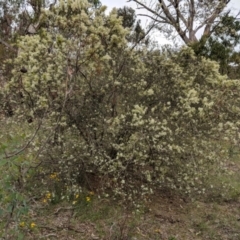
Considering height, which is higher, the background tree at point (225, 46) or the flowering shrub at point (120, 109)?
the background tree at point (225, 46)

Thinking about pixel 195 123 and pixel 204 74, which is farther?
pixel 204 74

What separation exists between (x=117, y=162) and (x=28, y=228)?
103 cm

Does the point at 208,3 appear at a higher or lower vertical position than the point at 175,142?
higher

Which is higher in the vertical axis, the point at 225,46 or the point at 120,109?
the point at 225,46

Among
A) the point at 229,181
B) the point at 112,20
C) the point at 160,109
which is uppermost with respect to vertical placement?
the point at 112,20

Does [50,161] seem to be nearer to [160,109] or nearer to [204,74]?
[160,109]

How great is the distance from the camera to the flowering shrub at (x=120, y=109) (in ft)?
12.3

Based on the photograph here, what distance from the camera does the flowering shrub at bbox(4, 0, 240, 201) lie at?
3760mm

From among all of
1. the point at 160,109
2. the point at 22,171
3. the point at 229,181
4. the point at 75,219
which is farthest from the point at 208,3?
the point at 22,171

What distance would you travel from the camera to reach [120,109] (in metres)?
4.10

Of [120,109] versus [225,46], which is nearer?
[120,109]

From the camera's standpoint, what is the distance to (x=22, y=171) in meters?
2.20

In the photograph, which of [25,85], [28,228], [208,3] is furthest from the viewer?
[208,3]

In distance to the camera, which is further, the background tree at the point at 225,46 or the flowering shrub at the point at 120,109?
the background tree at the point at 225,46
